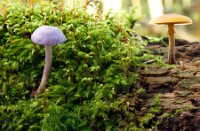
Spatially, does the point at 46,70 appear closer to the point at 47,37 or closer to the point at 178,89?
the point at 47,37

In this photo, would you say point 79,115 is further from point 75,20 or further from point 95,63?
point 75,20

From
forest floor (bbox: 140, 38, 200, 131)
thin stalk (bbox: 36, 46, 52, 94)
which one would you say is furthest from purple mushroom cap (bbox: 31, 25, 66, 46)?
forest floor (bbox: 140, 38, 200, 131)

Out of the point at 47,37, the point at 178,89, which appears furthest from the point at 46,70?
the point at 178,89

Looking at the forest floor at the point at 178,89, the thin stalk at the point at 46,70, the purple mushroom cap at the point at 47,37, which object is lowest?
the forest floor at the point at 178,89

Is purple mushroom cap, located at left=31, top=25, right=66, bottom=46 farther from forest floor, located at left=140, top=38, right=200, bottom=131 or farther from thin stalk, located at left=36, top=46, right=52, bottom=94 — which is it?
forest floor, located at left=140, top=38, right=200, bottom=131

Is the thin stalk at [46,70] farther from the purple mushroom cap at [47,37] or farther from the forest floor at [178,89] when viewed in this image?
the forest floor at [178,89]

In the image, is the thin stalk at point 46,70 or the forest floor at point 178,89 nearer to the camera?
the forest floor at point 178,89

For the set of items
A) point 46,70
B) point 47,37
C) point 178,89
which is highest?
point 47,37

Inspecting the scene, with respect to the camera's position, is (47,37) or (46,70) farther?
(46,70)

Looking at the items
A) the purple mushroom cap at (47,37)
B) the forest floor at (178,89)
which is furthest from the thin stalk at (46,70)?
the forest floor at (178,89)
